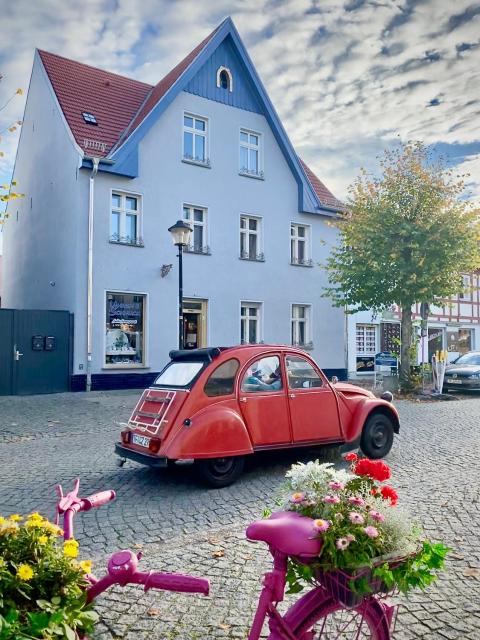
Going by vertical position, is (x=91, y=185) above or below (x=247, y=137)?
below

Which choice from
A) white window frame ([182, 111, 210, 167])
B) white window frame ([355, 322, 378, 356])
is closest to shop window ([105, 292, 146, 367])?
white window frame ([182, 111, 210, 167])

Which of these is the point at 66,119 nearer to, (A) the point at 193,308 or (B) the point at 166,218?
(B) the point at 166,218

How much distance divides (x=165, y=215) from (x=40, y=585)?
638 inches

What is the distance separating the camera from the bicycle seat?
1.99 m

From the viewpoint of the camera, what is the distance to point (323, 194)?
23.2m

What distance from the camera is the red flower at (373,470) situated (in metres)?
2.33

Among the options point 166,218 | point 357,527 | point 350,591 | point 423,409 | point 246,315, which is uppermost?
point 166,218

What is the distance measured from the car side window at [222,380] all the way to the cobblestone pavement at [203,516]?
109 cm

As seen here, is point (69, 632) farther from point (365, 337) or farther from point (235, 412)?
point (365, 337)

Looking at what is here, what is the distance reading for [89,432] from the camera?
31.6 ft

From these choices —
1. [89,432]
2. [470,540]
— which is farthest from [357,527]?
[89,432]

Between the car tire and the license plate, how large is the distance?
305 cm

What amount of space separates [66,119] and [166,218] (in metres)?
4.37

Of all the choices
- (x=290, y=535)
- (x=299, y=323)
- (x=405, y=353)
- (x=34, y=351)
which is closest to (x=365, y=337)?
(x=299, y=323)
